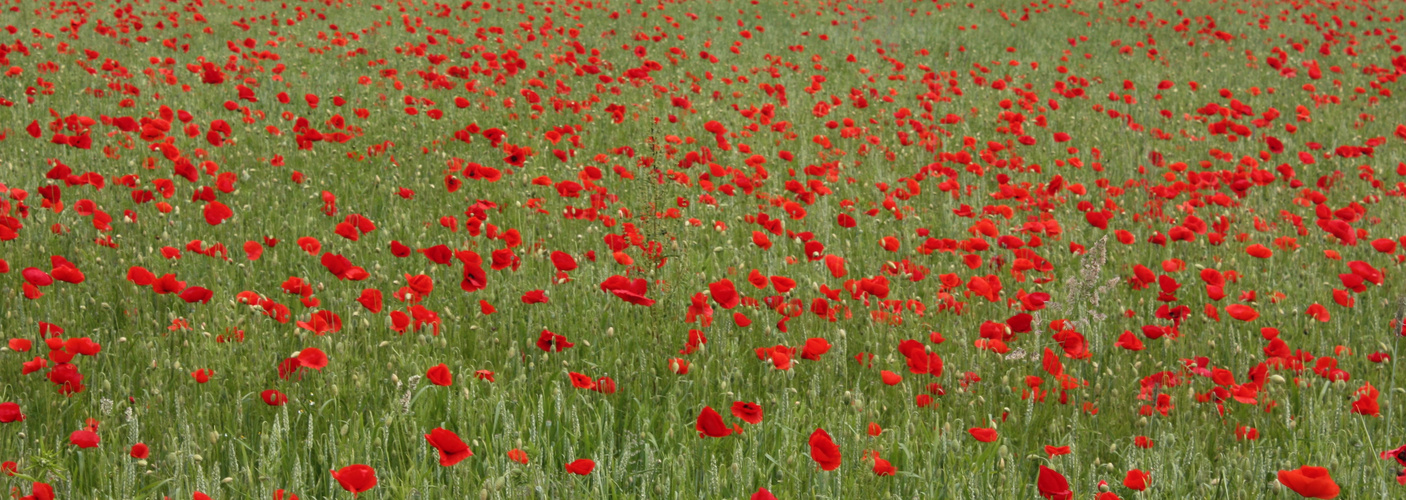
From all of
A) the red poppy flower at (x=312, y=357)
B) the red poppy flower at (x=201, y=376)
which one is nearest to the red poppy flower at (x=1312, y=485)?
the red poppy flower at (x=312, y=357)

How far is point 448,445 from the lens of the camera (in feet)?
5.82

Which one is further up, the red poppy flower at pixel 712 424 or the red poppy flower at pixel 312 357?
the red poppy flower at pixel 712 424

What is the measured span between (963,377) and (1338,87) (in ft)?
26.4

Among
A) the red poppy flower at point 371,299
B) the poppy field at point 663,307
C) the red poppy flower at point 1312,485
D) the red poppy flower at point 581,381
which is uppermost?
the red poppy flower at point 1312,485

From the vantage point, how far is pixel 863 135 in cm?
634

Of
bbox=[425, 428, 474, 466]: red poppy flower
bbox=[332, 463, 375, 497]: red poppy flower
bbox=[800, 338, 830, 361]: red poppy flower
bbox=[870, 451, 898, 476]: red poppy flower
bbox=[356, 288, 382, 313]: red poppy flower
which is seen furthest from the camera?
bbox=[356, 288, 382, 313]: red poppy flower

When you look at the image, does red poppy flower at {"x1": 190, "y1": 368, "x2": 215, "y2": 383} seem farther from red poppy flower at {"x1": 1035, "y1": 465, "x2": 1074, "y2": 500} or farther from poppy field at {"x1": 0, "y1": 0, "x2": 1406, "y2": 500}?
red poppy flower at {"x1": 1035, "y1": 465, "x2": 1074, "y2": 500}

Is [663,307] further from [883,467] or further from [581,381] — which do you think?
[883,467]

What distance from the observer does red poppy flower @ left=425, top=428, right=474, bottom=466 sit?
177 cm

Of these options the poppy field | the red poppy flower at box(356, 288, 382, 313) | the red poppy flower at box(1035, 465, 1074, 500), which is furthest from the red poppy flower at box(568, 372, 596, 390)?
the red poppy flower at box(1035, 465, 1074, 500)

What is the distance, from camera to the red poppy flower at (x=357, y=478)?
1659 mm

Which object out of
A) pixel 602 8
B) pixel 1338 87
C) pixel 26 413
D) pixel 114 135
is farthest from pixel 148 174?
pixel 1338 87

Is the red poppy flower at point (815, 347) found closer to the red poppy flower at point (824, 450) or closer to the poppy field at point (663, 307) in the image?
the poppy field at point (663, 307)

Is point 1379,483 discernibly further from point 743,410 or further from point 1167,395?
point 743,410
